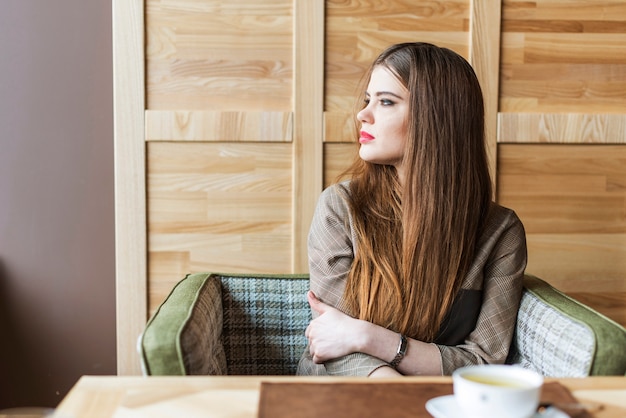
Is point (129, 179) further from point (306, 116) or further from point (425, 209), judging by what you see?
point (425, 209)

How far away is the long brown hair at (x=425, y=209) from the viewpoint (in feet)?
4.82

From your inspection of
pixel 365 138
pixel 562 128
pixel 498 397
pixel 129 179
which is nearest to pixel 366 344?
pixel 365 138

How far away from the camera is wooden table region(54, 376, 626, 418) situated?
890 mm

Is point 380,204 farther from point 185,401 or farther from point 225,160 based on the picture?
point 185,401

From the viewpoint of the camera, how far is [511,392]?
800 mm

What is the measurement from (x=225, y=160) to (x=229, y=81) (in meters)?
0.21

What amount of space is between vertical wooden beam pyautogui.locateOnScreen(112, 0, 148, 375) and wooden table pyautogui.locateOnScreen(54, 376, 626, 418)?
92 centimetres

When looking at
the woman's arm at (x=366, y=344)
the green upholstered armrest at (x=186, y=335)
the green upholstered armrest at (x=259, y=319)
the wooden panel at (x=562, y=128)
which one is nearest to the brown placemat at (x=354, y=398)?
the green upholstered armrest at (x=186, y=335)

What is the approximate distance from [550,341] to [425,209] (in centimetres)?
36

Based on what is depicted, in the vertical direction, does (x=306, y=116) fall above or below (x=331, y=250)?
above

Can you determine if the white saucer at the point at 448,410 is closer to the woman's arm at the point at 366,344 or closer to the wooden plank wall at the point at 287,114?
the woman's arm at the point at 366,344

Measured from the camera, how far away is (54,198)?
1.92m

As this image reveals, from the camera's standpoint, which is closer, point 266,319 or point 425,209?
point 425,209

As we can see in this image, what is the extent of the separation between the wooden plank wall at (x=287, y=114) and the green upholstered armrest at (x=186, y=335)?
0.37m
